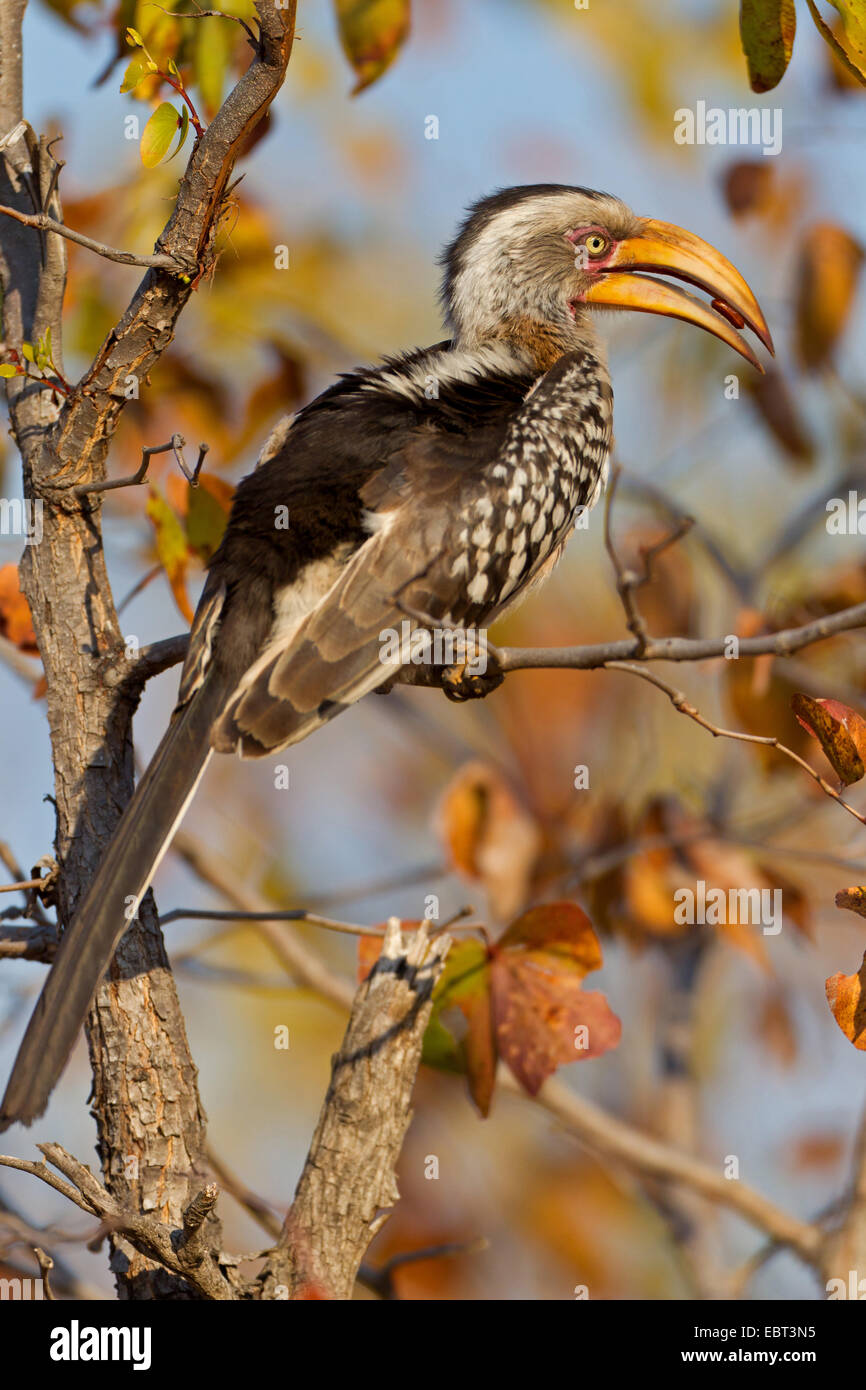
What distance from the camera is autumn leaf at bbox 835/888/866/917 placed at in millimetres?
2387

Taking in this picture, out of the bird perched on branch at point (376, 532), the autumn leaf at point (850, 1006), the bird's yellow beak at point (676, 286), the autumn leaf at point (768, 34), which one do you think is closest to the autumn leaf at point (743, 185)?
the bird's yellow beak at point (676, 286)

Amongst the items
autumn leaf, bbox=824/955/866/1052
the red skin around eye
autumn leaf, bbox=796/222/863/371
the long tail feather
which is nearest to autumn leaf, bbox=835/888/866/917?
autumn leaf, bbox=824/955/866/1052

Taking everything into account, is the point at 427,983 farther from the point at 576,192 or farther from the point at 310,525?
the point at 576,192

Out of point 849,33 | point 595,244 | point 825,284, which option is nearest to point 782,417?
point 825,284

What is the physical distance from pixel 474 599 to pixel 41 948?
1409 mm

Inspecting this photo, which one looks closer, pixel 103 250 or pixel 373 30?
pixel 103 250

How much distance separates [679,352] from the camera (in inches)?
284

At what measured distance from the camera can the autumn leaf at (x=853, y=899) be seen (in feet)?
7.83

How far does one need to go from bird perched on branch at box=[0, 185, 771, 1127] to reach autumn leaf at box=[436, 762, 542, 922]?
4.06 feet

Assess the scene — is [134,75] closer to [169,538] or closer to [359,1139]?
[169,538]

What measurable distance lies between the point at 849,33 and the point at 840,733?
4.12 feet

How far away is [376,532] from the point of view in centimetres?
338
